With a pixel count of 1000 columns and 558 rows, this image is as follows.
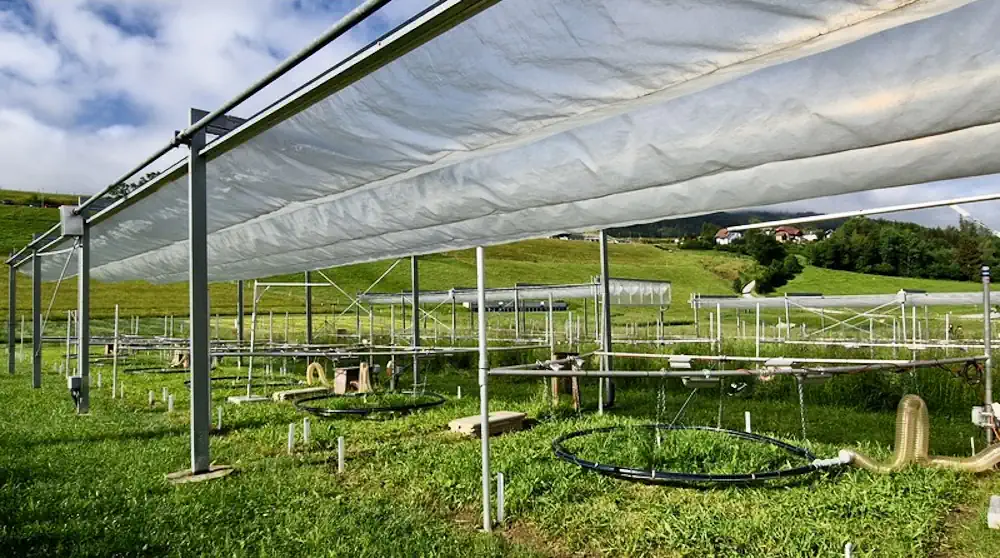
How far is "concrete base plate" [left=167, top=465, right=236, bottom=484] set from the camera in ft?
18.5

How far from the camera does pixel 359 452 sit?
6.93m

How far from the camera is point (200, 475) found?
5766 millimetres

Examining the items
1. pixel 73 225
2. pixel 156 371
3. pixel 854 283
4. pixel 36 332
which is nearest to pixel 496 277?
pixel 854 283

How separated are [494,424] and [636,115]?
5017mm

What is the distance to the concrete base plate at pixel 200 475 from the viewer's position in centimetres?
563

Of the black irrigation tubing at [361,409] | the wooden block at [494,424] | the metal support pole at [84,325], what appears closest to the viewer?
the wooden block at [494,424]

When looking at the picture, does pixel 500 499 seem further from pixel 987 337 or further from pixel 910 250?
pixel 910 250

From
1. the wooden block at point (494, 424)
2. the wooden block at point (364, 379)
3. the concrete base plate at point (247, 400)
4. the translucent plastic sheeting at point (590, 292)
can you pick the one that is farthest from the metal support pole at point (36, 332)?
the wooden block at point (494, 424)

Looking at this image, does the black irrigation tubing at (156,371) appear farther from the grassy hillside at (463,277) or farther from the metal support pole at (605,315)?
the grassy hillside at (463,277)

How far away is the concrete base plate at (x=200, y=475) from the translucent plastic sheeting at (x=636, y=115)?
2.43 m

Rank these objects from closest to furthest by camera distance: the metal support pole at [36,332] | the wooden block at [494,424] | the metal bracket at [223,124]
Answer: the metal bracket at [223,124]
the wooden block at [494,424]
the metal support pole at [36,332]

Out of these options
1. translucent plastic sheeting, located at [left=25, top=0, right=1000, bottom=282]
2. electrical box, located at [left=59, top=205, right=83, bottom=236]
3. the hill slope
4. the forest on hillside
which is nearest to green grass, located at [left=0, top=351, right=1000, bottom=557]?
translucent plastic sheeting, located at [left=25, top=0, right=1000, bottom=282]

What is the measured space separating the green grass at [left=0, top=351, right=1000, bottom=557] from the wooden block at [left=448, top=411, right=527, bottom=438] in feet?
0.61

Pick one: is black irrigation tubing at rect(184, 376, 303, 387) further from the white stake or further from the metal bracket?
the white stake
